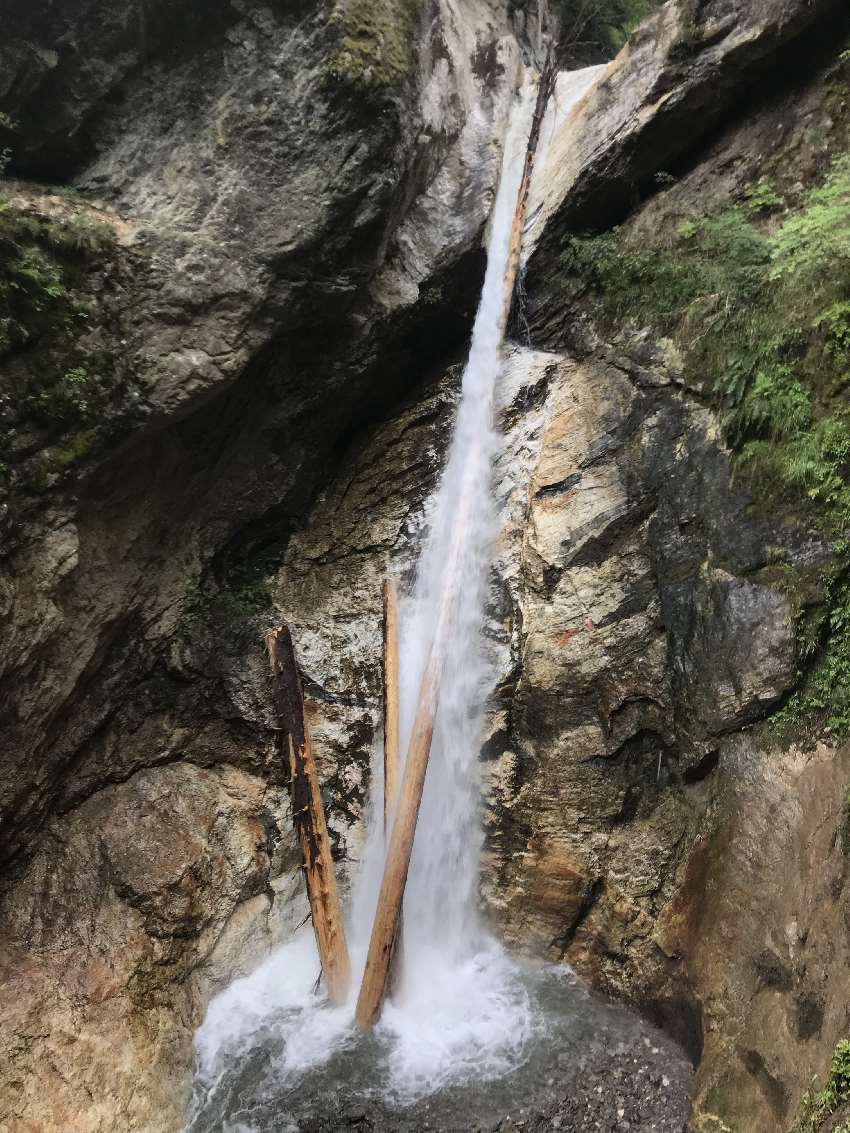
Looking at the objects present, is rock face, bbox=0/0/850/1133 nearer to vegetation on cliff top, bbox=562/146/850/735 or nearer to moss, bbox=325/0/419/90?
moss, bbox=325/0/419/90

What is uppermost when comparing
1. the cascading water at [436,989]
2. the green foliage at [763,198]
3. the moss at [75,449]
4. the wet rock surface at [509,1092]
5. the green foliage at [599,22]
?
the green foliage at [599,22]

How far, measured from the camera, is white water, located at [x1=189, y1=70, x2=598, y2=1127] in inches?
216

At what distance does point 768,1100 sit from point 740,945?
987mm

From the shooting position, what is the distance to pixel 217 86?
22.9ft

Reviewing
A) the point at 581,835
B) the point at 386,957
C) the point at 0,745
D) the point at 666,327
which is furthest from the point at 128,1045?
the point at 666,327

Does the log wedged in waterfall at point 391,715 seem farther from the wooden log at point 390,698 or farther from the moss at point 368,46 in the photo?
the moss at point 368,46

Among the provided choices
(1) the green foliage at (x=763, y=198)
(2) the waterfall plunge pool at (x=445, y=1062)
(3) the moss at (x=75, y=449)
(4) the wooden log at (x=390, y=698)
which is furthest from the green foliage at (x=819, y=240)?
(2) the waterfall plunge pool at (x=445, y=1062)

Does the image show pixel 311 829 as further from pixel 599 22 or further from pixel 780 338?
pixel 599 22

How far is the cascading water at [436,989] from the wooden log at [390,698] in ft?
1.12

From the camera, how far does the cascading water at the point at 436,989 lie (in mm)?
5215

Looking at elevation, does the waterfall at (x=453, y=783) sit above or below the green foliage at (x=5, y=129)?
below

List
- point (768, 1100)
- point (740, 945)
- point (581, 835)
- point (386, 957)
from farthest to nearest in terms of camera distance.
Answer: point (581, 835) < point (386, 957) < point (740, 945) < point (768, 1100)

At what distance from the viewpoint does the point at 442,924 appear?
262 inches

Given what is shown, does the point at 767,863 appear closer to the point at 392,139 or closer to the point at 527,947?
the point at 527,947
